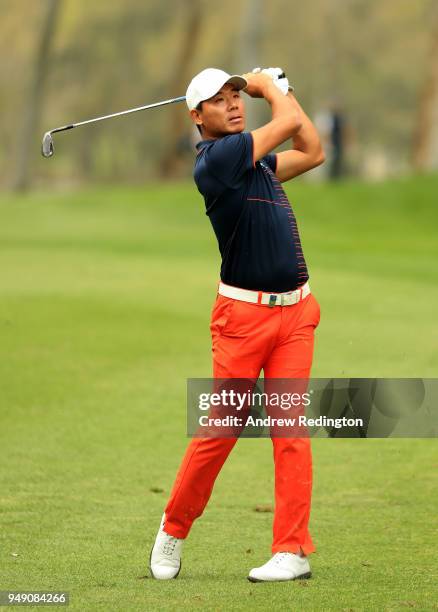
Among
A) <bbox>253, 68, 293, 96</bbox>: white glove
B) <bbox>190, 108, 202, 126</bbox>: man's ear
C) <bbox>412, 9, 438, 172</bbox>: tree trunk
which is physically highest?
<bbox>412, 9, 438, 172</bbox>: tree trunk

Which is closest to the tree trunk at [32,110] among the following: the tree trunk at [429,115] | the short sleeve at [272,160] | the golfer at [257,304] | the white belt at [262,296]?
the tree trunk at [429,115]

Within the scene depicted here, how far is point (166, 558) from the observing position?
20.0 ft

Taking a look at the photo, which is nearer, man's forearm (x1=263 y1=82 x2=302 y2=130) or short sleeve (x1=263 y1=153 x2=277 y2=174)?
man's forearm (x1=263 y1=82 x2=302 y2=130)

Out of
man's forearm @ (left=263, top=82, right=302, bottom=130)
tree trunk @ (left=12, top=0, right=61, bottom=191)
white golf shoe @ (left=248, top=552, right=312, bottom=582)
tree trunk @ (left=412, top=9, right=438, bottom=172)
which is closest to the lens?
white golf shoe @ (left=248, top=552, right=312, bottom=582)

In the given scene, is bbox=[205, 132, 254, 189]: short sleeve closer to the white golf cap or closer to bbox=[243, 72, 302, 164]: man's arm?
bbox=[243, 72, 302, 164]: man's arm

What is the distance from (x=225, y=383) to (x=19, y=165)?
4213cm

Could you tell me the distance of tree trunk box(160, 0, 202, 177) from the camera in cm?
4994

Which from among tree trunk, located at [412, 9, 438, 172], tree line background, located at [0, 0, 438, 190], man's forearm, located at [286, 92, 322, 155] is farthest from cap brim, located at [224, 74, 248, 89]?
tree line background, located at [0, 0, 438, 190]

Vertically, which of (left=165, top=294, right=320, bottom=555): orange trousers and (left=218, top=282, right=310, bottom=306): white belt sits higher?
(left=218, top=282, right=310, bottom=306): white belt

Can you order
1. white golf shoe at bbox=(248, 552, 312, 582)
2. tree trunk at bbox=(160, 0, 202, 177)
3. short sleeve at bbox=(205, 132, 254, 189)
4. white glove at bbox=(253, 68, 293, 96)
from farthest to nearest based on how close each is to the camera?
tree trunk at bbox=(160, 0, 202, 177) → white glove at bbox=(253, 68, 293, 96) → white golf shoe at bbox=(248, 552, 312, 582) → short sleeve at bbox=(205, 132, 254, 189)

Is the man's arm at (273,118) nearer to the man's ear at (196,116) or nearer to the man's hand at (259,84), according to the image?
the man's hand at (259,84)

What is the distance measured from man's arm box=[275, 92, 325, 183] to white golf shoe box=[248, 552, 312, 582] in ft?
5.43

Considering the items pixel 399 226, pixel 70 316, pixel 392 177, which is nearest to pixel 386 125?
pixel 392 177

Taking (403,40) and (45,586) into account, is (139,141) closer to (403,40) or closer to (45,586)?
(403,40)
